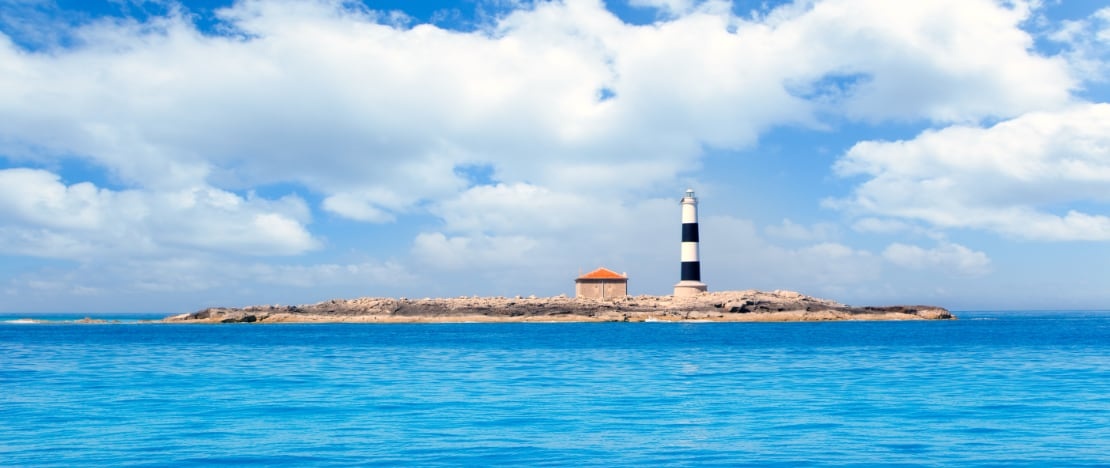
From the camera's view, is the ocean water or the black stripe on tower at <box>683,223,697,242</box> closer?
the ocean water

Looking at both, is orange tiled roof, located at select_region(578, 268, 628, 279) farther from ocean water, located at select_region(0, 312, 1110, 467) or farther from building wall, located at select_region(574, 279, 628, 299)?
ocean water, located at select_region(0, 312, 1110, 467)

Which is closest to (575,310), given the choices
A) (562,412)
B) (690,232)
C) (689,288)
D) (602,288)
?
(602,288)

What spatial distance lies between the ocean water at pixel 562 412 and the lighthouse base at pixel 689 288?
4866 centimetres

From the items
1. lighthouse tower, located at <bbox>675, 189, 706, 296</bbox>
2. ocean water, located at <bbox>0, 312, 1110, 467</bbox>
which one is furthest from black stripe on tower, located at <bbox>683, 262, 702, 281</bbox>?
ocean water, located at <bbox>0, 312, 1110, 467</bbox>

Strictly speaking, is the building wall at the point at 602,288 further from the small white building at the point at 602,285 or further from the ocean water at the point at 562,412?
the ocean water at the point at 562,412

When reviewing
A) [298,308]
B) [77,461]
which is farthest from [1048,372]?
Answer: [298,308]

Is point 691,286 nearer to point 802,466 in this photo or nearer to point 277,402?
point 277,402

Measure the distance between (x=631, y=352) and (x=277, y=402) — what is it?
19.8 metres

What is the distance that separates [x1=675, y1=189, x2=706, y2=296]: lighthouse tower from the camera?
77.9m

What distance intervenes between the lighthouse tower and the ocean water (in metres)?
46.9

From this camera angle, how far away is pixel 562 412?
1692 cm

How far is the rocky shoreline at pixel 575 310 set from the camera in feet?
266

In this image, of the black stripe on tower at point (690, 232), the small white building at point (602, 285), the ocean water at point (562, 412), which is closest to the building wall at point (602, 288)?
the small white building at point (602, 285)

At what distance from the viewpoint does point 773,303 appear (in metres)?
85.6
